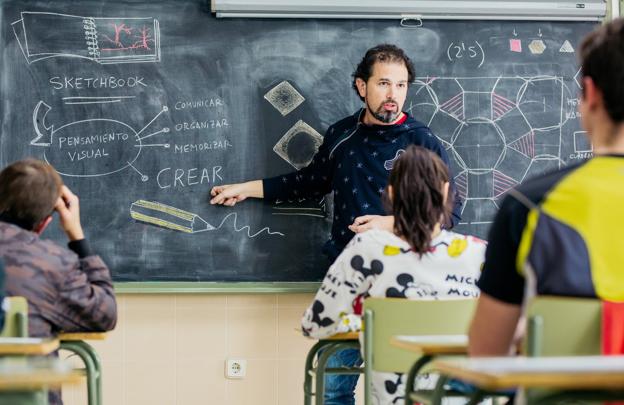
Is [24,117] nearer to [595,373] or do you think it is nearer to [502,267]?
[502,267]

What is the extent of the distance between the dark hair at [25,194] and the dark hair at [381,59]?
1.69m

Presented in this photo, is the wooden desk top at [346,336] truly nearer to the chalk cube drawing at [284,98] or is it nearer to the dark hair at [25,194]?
the dark hair at [25,194]

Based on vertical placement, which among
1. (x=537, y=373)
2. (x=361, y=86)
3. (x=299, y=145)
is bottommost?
(x=537, y=373)

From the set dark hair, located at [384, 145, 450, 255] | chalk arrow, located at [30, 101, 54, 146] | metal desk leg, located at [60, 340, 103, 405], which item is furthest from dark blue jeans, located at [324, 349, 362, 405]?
Answer: chalk arrow, located at [30, 101, 54, 146]

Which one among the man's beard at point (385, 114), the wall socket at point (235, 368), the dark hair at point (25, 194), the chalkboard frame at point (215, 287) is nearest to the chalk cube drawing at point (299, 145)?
the man's beard at point (385, 114)

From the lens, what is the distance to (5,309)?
2.43 m

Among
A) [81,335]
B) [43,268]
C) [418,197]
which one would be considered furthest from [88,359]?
[418,197]

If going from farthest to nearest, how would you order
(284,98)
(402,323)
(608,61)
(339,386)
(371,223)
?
1. (284,98)
2. (371,223)
3. (339,386)
4. (402,323)
5. (608,61)

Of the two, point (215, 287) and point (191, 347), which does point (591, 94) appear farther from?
point (191, 347)

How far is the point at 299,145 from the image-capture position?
445cm

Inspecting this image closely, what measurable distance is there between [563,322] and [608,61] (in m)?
0.41

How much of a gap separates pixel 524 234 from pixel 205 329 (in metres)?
3.13

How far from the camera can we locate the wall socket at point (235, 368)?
4.49 metres

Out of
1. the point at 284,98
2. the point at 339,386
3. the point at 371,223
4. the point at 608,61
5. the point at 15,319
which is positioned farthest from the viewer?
the point at 284,98
